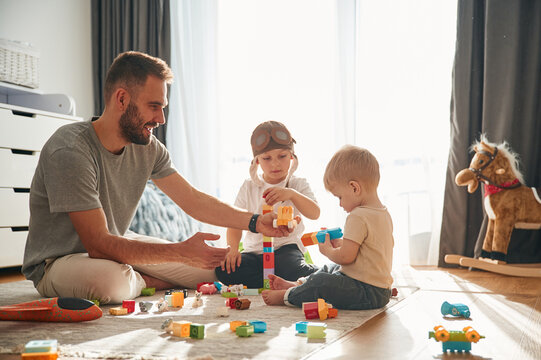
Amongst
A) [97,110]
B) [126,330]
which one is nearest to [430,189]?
[126,330]

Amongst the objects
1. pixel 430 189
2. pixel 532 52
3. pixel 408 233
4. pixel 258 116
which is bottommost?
pixel 408 233

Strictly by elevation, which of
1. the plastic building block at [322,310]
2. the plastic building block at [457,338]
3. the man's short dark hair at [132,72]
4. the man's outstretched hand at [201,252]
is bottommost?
the plastic building block at [322,310]

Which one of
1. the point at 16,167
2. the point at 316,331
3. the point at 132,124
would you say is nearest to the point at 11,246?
the point at 16,167

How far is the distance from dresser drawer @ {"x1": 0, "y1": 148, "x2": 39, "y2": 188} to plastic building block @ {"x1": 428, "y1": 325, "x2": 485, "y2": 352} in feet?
8.13

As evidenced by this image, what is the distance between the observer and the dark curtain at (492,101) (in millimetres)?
3012

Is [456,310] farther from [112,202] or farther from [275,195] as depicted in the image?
[112,202]

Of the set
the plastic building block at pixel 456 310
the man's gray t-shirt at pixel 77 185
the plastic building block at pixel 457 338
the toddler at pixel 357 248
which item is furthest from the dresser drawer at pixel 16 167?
the plastic building block at pixel 457 338

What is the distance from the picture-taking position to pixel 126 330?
141 cm

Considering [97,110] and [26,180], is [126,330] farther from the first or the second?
[97,110]

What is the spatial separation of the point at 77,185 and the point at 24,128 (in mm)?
1482

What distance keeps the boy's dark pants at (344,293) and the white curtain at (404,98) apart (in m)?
1.67

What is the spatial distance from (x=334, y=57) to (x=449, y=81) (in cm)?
75

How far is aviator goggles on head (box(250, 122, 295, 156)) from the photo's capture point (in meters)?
2.25

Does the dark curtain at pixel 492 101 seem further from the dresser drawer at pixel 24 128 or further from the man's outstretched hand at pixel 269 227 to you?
the dresser drawer at pixel 24 128
